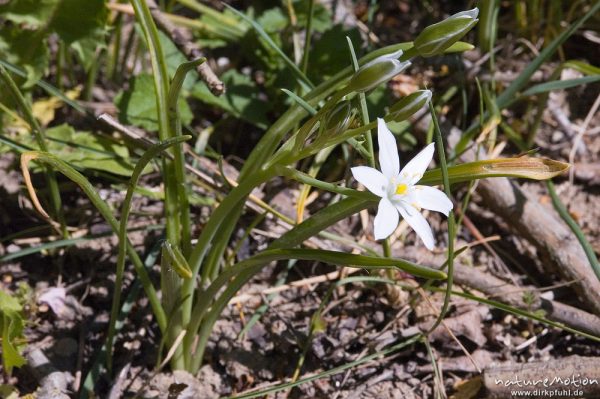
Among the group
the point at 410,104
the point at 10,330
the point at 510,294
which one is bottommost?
the point at 510,294

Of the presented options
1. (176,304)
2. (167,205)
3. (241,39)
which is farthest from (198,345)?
(241,39)

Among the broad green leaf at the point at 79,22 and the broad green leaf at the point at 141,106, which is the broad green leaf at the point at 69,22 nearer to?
the broad green leaf at the point at 79,22

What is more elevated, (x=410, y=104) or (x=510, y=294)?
(x=410, y=104)

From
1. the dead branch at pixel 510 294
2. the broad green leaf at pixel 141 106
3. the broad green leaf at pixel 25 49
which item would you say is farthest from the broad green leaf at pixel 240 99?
the dead branch at pixel 510 294

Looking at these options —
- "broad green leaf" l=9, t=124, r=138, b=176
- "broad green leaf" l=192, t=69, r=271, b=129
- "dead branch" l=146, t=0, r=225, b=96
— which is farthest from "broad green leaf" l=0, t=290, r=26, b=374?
"broad green leaf" l=192, t=69, r=271, b=129

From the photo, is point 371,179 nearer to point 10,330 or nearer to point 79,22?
point 10,330

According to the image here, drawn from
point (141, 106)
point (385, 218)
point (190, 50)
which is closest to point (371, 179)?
point (385, 218)
